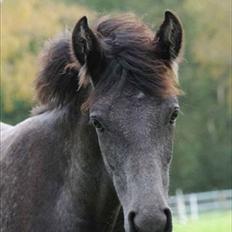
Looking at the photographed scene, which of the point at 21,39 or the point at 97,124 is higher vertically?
the point at 21,39

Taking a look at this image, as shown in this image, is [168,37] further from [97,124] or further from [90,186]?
[90,186]

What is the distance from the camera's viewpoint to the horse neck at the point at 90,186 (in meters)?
5.05

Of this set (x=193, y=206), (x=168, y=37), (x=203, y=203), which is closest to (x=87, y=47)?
(x=168, y=37)

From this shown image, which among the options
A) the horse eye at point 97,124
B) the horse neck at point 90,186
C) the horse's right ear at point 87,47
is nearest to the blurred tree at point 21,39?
the horse neck at point 90,186

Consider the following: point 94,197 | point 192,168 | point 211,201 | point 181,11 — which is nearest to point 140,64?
point 94,197

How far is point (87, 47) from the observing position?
4.91 m

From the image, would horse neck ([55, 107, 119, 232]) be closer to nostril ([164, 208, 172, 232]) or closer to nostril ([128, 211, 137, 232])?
nostril ([128, 211, 137, 232])

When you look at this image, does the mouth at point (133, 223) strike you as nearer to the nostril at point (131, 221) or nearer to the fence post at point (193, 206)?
the nostril at point (131, 221)

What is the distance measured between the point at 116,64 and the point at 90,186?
909mm

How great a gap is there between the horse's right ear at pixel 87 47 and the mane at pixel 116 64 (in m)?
0.08

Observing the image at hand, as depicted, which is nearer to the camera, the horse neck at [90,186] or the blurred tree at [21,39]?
the horse neck at [90,186]

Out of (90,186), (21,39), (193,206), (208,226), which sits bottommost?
(193,206)

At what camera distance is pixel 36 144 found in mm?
5445

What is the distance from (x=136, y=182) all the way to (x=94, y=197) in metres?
0.78
